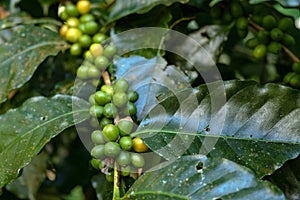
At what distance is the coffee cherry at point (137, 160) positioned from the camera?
2.97 ft

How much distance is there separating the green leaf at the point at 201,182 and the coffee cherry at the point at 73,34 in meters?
0.58

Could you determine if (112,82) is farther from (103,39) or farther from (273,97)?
(273,97)

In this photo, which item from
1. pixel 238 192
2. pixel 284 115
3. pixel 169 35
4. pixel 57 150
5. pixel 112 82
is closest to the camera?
pixel 238 192

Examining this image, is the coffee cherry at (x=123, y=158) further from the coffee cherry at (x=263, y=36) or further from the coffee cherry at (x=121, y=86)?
the coffee cherry at (x=263, y=36)

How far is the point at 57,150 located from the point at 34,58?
0.57 meters

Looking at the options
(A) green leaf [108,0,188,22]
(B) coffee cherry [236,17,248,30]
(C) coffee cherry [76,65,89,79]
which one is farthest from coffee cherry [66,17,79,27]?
(B) coffee cherry [236,17,248,30]

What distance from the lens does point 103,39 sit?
1.26 m

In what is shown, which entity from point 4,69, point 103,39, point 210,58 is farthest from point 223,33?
point 4,69

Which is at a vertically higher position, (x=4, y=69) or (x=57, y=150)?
(x=4, y=69)

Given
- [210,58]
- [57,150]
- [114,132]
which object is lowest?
[57,150]

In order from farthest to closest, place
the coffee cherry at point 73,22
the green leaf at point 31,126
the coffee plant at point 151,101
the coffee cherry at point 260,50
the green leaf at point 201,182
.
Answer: the coffee cherry at point 73,22 → the coffee cherry at point 260,50 → the green leaf at point 31,126 → the coffee plant at point 151,101 → the green leaf at point 201,182

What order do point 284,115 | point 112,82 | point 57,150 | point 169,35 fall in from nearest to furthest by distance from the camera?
1. point 284,115
2. point 112,82
3. point 169,35
4. point 57,150

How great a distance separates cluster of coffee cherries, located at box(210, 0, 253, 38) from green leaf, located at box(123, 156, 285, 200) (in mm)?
554

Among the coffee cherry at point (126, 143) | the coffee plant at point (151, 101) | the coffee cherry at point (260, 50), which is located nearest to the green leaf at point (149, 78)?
the coffee plant at point (151, 101)
